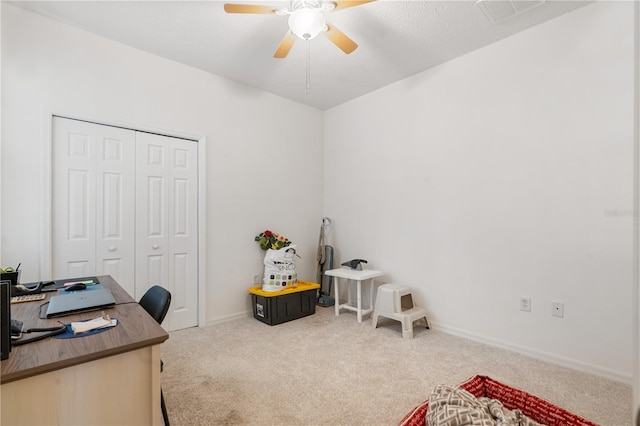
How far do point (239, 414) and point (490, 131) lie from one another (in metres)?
2.97

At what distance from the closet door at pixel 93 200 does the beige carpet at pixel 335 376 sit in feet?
3.22

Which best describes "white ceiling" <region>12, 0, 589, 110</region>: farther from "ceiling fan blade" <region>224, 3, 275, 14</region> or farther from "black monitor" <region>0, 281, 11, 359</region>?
"black monitor" <region>0, 281, 11, 359</region>

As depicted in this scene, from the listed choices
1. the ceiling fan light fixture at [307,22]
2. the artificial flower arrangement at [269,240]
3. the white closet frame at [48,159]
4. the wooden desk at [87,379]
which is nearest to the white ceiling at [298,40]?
the ceiling fan light fixture at [307,22]

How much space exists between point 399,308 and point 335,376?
1.09 m

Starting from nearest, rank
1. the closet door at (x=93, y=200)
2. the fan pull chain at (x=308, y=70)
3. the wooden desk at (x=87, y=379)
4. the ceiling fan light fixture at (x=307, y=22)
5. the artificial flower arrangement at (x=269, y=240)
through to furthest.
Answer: the wooden desk at (x=87, y=379)
the ceiling fan light fixture at (x=307, y=22)
the closet door at (x=93, y=200)
the fan pull chain at (x=308, y=70)
the artificial flower arrangement at (x=269, y=240)

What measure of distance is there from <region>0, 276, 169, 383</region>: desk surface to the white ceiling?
218cm

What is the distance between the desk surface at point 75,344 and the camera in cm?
94

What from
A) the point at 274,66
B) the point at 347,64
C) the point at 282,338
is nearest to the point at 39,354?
the point at 282,338

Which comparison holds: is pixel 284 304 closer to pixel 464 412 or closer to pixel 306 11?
pixel 464 412

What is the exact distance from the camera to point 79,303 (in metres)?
1.53

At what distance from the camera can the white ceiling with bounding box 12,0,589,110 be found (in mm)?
2334

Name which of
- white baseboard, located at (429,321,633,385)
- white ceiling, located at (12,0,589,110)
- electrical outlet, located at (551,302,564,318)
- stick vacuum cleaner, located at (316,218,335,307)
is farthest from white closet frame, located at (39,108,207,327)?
electrical outlet, located at (551,302,564,318)

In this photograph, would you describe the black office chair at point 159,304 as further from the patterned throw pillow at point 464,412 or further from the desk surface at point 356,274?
the desk surface at point 356,274

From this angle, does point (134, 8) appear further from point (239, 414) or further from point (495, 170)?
point (495, 170)
